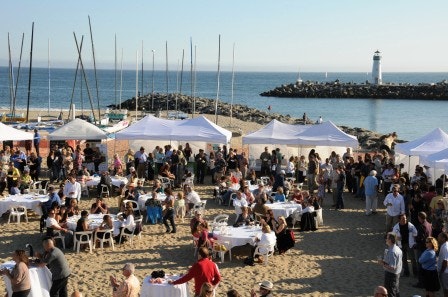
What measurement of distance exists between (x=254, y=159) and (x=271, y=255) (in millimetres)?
9704

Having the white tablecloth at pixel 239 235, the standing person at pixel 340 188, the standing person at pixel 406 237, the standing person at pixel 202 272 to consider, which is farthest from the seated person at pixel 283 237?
the standing person at pixel 340 188

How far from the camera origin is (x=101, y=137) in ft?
65.6

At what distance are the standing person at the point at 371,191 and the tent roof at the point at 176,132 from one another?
5.43 metres

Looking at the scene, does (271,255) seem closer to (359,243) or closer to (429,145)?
(359,243)

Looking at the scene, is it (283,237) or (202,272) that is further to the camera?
(283,237)

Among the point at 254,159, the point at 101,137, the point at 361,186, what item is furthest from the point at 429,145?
the point at 101,137

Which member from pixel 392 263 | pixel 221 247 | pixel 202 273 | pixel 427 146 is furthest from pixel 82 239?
pixel 427 146

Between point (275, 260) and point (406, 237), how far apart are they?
8.58 feet

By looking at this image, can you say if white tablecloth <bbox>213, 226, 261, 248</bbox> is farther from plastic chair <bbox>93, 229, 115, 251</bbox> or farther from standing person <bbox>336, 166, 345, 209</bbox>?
standing person <bbox>336, 166, 345, 209</bbox>

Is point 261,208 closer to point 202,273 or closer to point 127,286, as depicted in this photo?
point 202,273

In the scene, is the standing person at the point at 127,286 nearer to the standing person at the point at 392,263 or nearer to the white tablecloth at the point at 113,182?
the standing person at the point at 392,263

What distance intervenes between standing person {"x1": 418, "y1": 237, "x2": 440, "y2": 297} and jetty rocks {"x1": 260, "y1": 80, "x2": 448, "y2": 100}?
9629 centimetres

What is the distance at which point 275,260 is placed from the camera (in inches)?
476

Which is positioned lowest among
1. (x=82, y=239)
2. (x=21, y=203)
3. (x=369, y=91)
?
(x=82, y=239)
